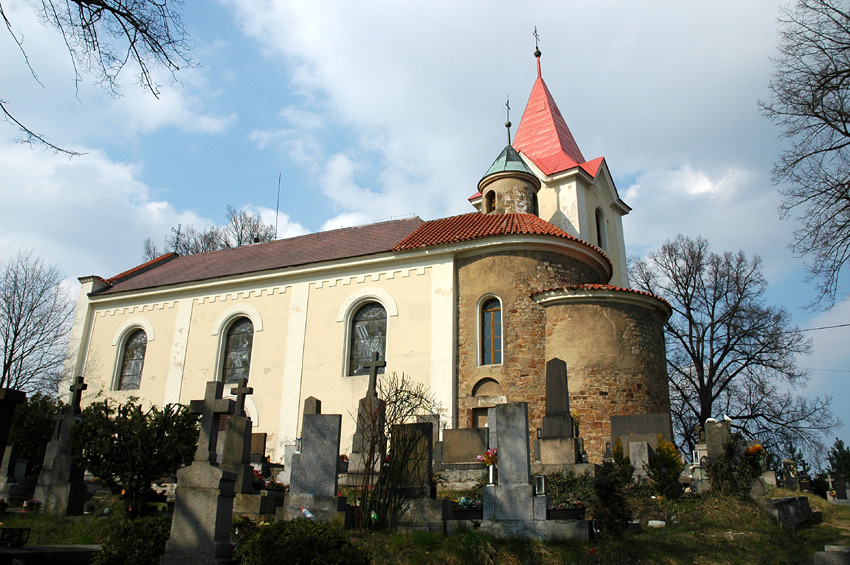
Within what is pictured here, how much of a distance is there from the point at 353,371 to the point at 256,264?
20.6 feet

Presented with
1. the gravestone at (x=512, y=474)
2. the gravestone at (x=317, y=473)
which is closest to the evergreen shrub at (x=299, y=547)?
the gravestone at (x=317, y=473)

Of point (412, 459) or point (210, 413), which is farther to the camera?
point (412, 459)

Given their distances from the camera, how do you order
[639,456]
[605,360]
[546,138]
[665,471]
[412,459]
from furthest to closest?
[546,138] < [605,360] < [639,456] < [665,471] < [412,459]

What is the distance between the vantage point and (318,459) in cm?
850

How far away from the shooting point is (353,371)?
19000 mm

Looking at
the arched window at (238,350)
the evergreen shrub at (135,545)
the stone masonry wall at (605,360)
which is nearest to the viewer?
the evergreen shrub at (135,545)

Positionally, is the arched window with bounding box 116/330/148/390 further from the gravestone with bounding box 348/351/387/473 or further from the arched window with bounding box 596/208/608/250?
the arched window with bounding box 596/208/608/250

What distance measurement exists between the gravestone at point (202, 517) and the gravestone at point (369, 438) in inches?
90.2

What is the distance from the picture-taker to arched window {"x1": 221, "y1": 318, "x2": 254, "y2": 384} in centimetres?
2078

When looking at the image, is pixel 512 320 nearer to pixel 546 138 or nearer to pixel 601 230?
pixel 601 230

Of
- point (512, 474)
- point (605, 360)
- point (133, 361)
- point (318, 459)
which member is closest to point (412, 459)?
point (318, 459)

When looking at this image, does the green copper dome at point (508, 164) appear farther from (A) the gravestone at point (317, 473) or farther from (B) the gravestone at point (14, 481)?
(B) the gravestone at point (14, 481)

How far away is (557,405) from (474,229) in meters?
7.83

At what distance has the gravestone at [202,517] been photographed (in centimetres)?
673
